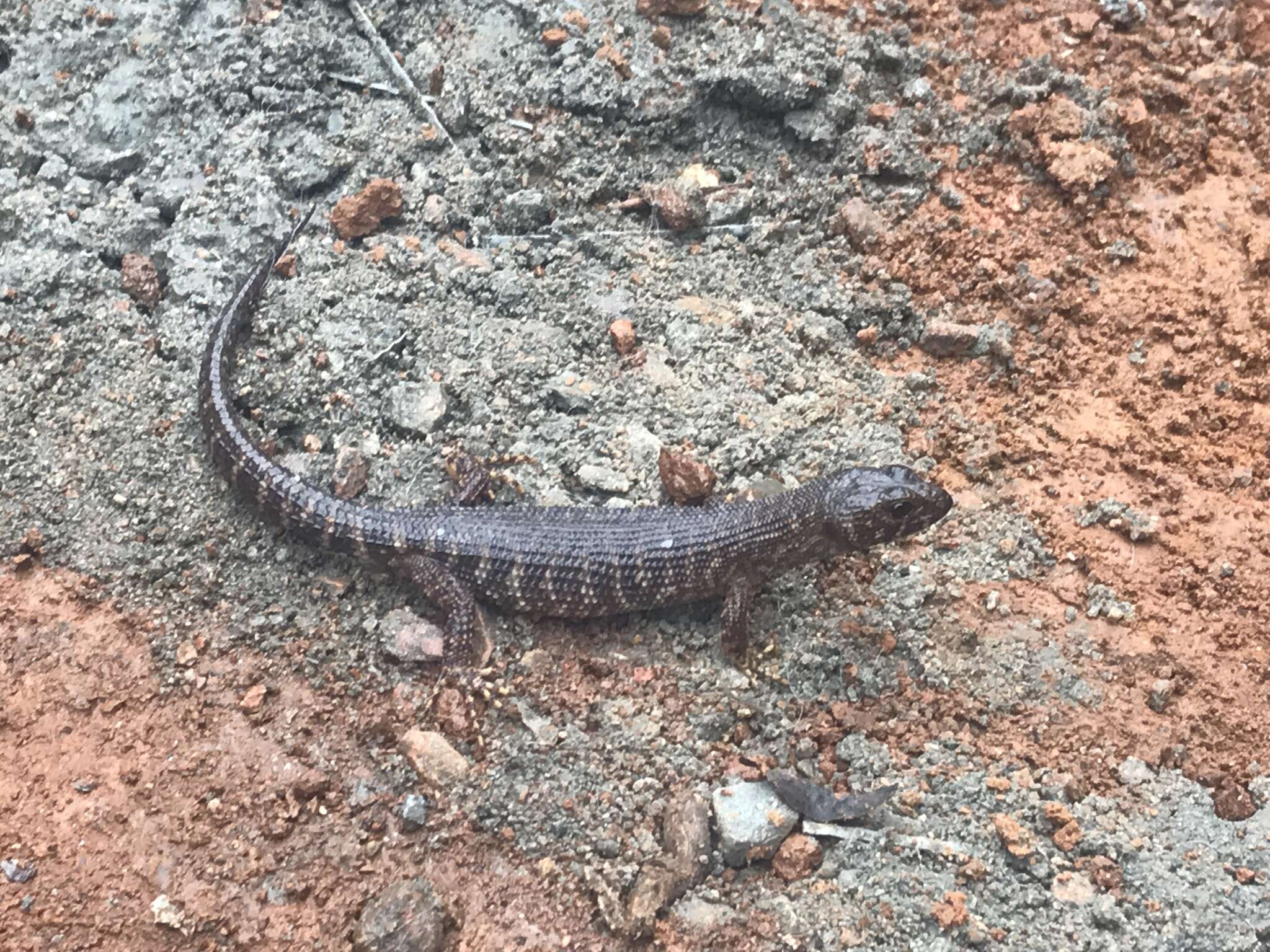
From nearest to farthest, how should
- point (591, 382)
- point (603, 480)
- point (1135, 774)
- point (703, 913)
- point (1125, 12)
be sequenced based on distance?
1. point (703, 913)
2. point (1135, 774)
3. point (603, 480)
4. point (591, 382)
5. point (1125, 12)

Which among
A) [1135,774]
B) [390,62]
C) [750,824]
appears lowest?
[750,824]

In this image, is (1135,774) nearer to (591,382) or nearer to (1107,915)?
(1107,915)

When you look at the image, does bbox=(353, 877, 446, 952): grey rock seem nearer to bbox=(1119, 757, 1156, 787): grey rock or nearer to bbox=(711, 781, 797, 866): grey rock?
bbox=(711, 781, 797, 866): grey rock

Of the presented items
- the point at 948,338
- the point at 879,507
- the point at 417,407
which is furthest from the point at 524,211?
the point at 879,507

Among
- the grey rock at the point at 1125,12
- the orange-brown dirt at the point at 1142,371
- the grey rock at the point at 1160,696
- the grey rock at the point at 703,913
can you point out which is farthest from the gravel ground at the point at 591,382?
the grey rock at the point at 1125,12

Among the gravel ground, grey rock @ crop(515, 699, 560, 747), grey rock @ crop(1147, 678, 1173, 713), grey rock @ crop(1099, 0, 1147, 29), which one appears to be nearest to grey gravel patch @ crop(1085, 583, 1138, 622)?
the gravel ground

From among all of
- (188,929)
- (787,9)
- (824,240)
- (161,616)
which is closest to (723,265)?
(824,240)

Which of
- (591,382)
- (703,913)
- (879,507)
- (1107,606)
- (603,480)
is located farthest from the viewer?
(591,382)
